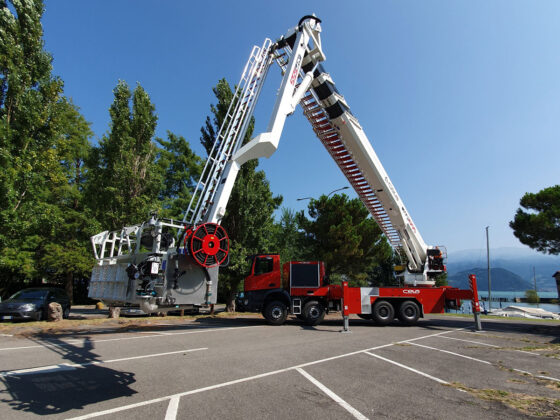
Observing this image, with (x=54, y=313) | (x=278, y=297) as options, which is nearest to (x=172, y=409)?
(x=278, y=297)

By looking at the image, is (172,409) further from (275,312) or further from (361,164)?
(361,164)

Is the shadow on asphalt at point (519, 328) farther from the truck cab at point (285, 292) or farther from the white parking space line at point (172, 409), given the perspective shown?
the white parking space line at point (172, 409)

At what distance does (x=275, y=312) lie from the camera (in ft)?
43.6

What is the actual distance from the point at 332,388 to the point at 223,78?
1874 cm

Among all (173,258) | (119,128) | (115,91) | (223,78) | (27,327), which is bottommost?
(27,327)

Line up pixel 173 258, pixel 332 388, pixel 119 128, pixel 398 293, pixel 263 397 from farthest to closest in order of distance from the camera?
pixel 119 128, pixel 398 293, pixel 173 258, pixel 332 388, pixel 263 397

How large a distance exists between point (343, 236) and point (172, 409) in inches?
804

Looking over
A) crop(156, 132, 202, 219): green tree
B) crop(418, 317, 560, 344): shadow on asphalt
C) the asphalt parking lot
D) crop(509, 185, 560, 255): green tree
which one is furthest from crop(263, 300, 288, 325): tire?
crop(156, 132, 202, 219): green tree

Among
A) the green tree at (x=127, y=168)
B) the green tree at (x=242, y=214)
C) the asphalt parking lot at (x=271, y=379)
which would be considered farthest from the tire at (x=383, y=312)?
the green tree at (x=127, y=168)

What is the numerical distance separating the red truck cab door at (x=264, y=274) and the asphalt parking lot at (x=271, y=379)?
414 cm

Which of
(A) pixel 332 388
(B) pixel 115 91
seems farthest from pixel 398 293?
(B) pixel 115 91

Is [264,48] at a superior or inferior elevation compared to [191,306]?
superior

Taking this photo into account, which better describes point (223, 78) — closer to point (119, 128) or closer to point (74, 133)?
point (119, 128)

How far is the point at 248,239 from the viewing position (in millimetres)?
18016
